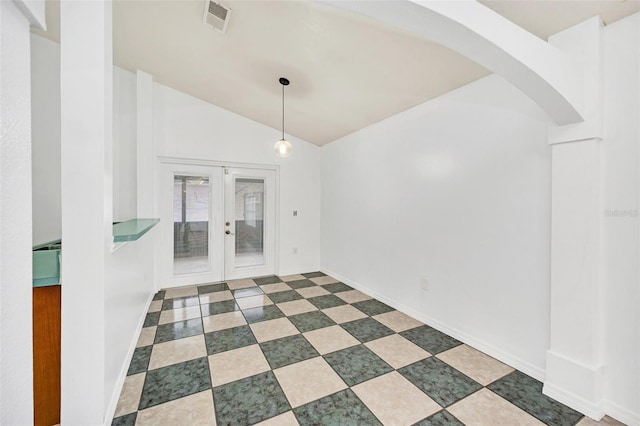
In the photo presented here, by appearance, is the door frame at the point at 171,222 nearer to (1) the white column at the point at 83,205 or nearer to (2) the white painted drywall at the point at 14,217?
(1) the white column at the point at 83,205

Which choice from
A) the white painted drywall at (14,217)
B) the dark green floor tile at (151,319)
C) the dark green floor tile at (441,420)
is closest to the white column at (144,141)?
the dark green floor tile at (151,319)

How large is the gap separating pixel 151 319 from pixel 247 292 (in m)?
1.36

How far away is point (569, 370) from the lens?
201 cm

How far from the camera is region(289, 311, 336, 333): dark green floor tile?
3215mm

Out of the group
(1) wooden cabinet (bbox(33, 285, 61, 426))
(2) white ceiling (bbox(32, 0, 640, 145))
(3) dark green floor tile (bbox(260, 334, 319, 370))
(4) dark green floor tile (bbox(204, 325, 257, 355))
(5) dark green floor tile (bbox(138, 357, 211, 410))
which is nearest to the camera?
(1) wooden cabinet (bbox(33, 285, 61, 426))

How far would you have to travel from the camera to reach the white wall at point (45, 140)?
338 centimetres

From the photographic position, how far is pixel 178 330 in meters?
3.12

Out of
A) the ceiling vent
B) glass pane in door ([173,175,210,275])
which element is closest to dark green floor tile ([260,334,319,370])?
glass pane in door ([173,175,210,275])

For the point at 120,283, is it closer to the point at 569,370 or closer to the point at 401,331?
the point at 401,331

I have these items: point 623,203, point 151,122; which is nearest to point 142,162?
point 151,122

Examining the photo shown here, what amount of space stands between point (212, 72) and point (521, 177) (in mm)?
3753

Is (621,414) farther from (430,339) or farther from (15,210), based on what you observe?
(15,210)

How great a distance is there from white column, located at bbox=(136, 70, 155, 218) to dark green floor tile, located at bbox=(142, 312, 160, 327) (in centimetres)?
147

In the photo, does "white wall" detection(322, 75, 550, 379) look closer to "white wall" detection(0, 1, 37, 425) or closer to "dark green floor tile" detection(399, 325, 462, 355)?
"dark green floor tile" detection(399, 325, 462, 355)
